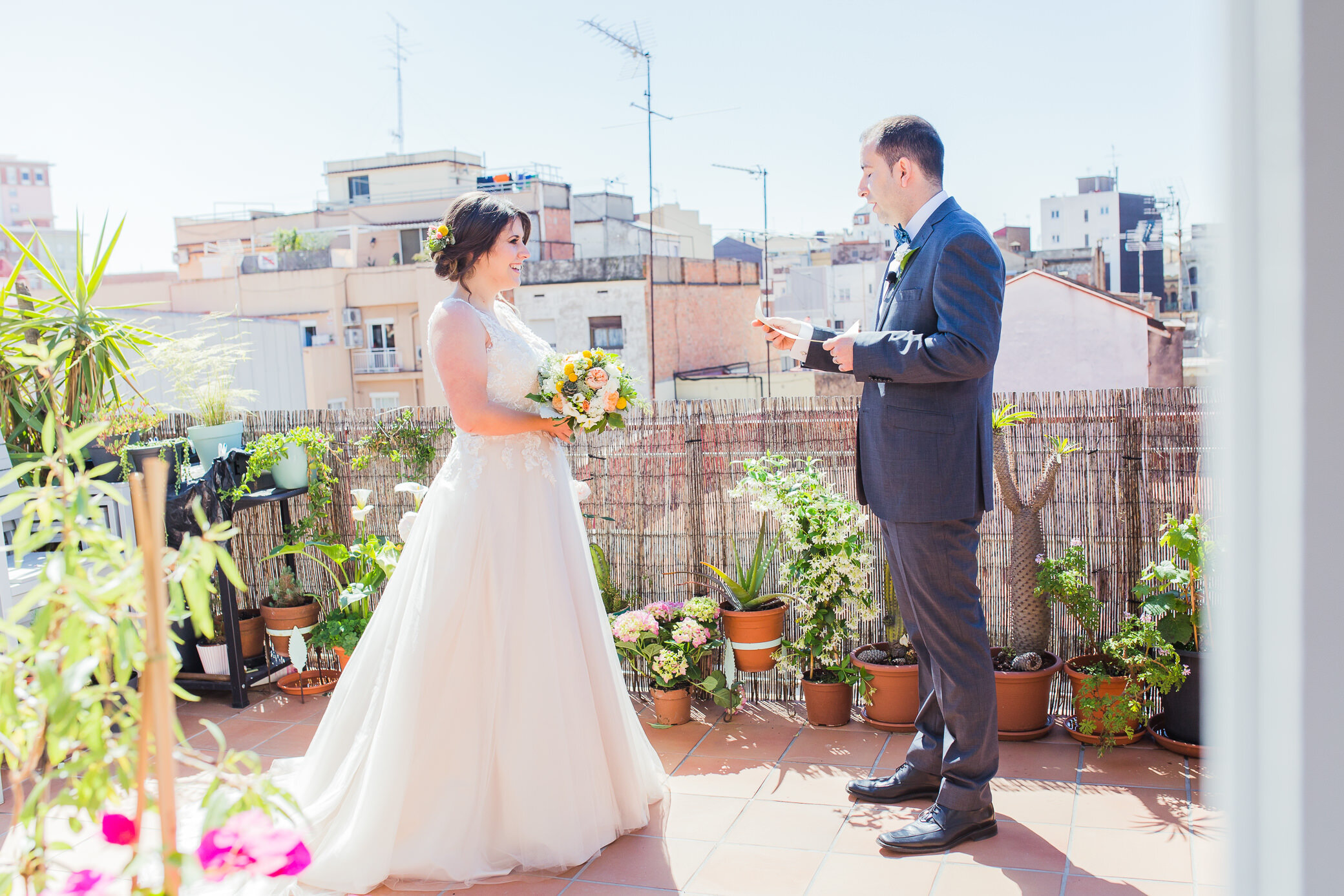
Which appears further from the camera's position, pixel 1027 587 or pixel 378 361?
pixel 378 361

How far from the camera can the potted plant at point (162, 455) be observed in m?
4.00

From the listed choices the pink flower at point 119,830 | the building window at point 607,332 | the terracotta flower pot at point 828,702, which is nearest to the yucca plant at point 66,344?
the terracotta flower pot at point 828,702

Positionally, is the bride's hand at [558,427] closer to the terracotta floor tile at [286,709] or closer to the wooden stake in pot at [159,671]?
the wooden stake in pot at [159,671]

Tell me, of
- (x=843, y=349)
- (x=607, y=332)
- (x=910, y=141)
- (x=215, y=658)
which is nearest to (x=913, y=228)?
(x=910, y=141)

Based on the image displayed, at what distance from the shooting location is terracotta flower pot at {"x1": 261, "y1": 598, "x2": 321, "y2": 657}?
174 inches

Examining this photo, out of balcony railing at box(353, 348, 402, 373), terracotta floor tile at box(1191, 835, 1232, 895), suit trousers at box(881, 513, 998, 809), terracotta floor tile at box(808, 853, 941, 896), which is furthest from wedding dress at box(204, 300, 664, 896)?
balcony railing at box(353, 348, 402, 373)

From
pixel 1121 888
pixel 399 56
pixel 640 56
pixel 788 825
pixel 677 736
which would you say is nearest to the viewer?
pixel 1121 888

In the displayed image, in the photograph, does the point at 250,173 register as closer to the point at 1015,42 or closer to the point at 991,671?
the point at 1015,42

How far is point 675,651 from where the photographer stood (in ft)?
12.4

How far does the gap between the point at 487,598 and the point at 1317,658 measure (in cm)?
233

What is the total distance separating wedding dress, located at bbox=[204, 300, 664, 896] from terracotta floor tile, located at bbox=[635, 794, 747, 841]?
0.28ft

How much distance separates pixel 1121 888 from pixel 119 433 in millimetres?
4278

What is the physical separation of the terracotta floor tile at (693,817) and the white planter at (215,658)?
2434 mm

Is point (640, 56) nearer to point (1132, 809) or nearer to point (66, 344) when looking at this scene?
point (66, 344)
